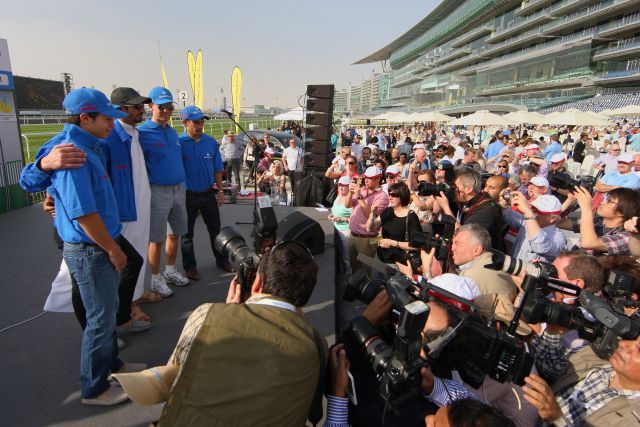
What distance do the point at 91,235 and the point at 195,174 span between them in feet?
6.27

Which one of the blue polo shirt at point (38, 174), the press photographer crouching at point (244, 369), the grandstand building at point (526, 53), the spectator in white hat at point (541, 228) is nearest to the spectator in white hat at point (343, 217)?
the spectator in white hat at point (541, 228)

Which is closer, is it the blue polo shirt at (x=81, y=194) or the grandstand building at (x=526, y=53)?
the blue polo shirt at (x=81, y=194)

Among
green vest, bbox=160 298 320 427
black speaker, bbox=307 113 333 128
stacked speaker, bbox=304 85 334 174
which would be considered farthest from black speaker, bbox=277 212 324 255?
black speaker, bbox=307 113 333 128

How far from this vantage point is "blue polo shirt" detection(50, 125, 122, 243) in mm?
1815

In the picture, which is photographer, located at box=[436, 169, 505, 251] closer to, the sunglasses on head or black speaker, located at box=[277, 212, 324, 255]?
black speaker, located at box=[277, 212, 324, 255]

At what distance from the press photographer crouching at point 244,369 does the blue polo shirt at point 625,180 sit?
6.14m

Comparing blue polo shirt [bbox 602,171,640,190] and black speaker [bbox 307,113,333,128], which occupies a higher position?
black speaker [bbox 307,113,333,128]

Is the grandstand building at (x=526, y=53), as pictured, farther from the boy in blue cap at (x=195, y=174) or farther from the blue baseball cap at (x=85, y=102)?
the blue baseball cap at (x=85, y=102)

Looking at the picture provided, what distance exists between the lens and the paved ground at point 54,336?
→ 2.01 m

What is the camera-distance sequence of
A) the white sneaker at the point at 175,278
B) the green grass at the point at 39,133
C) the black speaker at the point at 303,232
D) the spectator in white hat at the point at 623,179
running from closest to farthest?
the white sneaker at the point at 175,278, the black speaker at the point at 303,232, the spectator in white hat at the point at 623,179, the green grass at the point at 39,133

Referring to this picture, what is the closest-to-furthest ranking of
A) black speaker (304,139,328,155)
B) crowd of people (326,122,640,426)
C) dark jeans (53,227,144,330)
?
1. crowd of people (326,122,640,426)
2. dark jeans (53,227,144,330)
3. black speaker (304,139,328,155)

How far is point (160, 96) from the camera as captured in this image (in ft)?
10.4

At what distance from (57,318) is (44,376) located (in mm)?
757

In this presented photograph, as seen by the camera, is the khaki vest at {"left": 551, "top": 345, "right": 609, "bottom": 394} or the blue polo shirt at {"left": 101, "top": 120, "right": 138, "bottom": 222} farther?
the blue polo shirt at {"left": 101, "top": 120, "right": 138, "bottom": 222}
